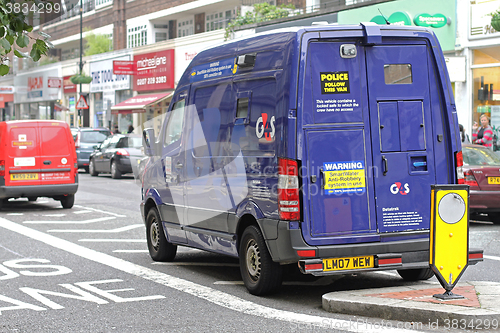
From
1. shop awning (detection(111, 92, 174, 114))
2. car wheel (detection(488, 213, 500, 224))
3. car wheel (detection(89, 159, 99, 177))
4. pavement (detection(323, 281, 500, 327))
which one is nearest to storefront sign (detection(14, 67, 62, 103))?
shop awning (detection(111, 92, 174, 114))

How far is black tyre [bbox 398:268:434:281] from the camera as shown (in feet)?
25.6

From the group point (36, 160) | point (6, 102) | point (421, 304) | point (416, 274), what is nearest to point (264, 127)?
point (421, 304)

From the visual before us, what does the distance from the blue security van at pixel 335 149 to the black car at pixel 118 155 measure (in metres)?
16.9

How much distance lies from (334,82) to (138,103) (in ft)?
111

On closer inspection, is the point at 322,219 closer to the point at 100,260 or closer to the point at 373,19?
the point at 100,260

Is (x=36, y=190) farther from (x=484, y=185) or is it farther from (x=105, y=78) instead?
(x=105, y=78)

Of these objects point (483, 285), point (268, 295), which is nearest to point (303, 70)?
point (268, 295)

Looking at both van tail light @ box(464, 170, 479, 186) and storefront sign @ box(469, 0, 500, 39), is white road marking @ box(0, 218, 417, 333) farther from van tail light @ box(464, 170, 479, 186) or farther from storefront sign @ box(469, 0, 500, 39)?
storefront sign @ box(469, 0, 500, 39)

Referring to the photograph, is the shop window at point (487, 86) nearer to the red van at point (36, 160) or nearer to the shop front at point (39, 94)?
the red van at point (36, 160)

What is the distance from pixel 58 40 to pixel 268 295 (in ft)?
188

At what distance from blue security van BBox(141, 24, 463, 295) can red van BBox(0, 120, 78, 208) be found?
357 inches

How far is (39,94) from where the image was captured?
5903 centimetres

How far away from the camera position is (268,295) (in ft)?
23.3

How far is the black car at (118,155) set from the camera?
81.3 feet
